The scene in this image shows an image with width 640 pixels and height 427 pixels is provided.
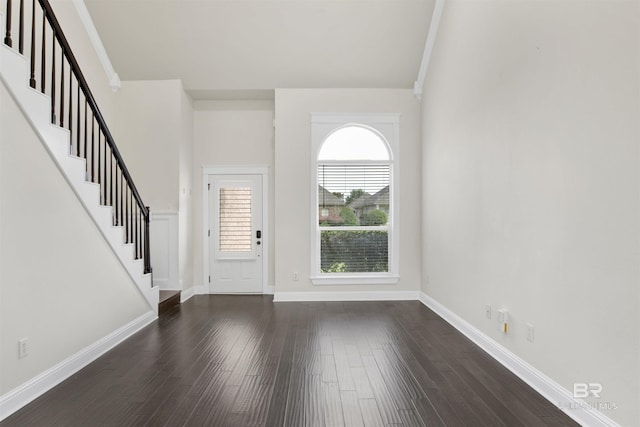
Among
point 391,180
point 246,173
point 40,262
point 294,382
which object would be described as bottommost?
point 294,382

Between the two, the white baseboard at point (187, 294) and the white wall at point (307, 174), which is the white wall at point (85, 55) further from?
the white baseboard at point (187, 294)

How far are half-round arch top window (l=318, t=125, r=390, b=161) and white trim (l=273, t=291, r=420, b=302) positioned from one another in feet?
6.89

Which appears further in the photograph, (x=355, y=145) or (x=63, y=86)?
(x=355, y=145)

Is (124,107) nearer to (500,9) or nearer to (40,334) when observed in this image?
(40,334)

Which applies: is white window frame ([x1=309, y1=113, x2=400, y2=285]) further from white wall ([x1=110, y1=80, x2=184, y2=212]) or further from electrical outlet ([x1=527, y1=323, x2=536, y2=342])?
electrical outlet ([x1=527, y1=323, x2=536, y2=342])

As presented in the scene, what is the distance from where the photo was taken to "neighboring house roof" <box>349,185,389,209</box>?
5.57m

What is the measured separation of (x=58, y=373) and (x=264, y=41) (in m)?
4.44

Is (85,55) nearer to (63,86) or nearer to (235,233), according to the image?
(63,86)

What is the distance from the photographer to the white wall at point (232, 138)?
235 inches

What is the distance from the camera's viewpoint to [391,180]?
5.54m

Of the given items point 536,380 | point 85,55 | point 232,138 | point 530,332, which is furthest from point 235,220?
point 536,380

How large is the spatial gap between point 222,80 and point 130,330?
12.1ft

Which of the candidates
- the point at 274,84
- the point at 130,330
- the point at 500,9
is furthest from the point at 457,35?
the point at 130,330

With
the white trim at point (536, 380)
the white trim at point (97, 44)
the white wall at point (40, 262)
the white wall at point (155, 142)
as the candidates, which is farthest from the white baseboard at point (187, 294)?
the white trim at point (536, 380)
